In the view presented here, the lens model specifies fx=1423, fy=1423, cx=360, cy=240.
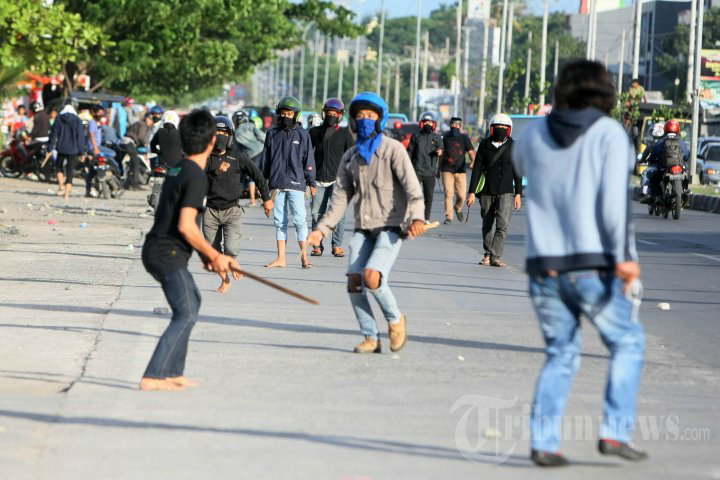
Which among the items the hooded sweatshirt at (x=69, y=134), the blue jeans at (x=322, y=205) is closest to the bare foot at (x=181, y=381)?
the blue jeans at (x=322, y=205)

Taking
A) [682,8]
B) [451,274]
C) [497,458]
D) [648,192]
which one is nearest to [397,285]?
[451,274]

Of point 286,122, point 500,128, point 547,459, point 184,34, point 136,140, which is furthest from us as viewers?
point 184,34

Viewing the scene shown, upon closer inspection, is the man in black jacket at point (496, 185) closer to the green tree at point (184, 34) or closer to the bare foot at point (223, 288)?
the bare foot at point (223, 288)

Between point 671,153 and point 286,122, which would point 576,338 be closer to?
point 286,122

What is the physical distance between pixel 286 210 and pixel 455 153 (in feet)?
28.5

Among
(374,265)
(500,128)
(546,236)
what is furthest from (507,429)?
(500,128)

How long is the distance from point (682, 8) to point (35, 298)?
95.2 m

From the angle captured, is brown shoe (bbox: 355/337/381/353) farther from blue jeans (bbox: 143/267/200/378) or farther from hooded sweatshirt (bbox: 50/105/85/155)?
hooded sweatshirt (bbox: 50/105/85/155)

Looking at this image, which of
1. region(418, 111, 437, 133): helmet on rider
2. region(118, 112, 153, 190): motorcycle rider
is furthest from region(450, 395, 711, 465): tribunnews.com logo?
region(118, 112, 153, 190): motorcycle rider

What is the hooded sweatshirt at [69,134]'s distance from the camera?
89.7 ft

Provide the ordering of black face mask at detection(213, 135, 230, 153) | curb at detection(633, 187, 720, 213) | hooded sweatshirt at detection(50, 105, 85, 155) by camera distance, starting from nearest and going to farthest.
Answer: black face mask at detection(213, 135, 230, 153) → hooded sweatshirt at detection(50, 105, 85, 155) → curb at detection(633, 187, 720, 213)

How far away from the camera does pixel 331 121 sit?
16.8 meters

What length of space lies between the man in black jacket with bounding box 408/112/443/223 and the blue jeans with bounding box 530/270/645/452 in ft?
54.1

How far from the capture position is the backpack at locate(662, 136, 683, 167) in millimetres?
26141
